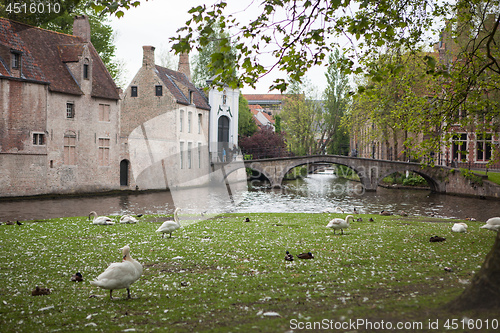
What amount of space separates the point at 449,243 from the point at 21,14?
42.3 metres

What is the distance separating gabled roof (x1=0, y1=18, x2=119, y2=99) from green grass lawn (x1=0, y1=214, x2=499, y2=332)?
24.4 meters

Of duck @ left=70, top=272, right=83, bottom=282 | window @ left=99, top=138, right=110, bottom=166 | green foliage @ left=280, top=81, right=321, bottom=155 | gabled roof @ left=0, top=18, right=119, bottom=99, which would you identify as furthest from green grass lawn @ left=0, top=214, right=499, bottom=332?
green foliage @ left=280, top=81, right=321, bottom=155

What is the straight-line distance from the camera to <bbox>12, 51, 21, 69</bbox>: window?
107ft

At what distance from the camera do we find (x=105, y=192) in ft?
129

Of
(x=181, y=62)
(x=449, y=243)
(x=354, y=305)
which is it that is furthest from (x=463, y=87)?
(x=181, y=62)

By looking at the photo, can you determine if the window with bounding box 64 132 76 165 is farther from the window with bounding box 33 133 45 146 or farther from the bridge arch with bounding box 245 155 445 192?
the bridge arch with bounding box 245 155 445 192

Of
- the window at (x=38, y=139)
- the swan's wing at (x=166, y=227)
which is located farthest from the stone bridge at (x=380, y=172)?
the swan's wing at (x=166, y=227)

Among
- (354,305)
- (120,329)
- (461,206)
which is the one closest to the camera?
(120,329)

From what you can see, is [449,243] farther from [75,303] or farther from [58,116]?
[58,116]

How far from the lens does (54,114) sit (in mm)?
35500

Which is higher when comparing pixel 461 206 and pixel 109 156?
pixel 109 156

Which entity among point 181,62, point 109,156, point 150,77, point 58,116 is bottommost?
point 109,156

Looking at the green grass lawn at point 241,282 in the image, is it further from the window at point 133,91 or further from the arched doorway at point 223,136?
the arched doorway at point 223,136

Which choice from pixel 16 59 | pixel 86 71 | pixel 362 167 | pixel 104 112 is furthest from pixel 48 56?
pixel 362 167
